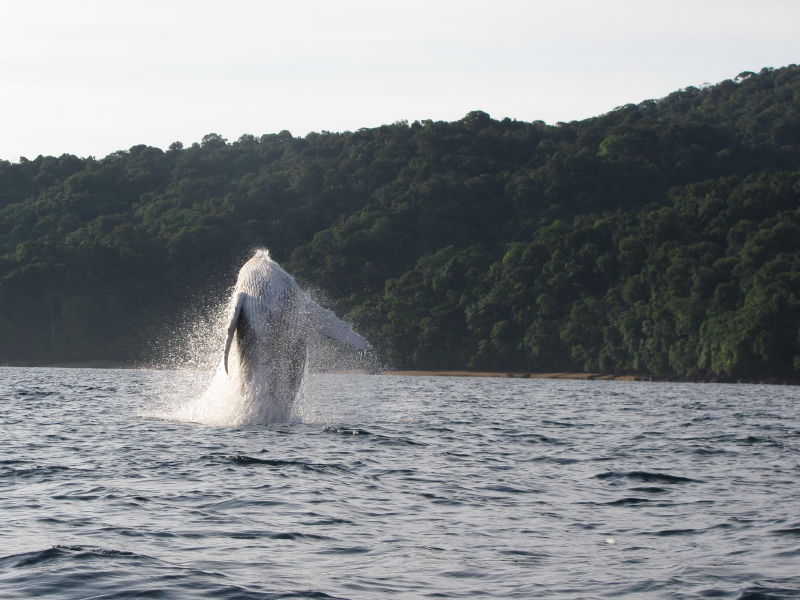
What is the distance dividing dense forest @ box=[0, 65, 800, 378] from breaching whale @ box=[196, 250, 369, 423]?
5973cm

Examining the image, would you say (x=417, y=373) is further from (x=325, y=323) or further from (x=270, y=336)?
(x=270, y=336)

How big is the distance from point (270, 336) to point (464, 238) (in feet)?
358

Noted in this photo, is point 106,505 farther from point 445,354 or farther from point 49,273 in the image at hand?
point 49,273

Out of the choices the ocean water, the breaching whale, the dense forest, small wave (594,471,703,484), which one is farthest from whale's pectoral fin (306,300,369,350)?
the dense forest

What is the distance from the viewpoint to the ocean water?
8477mm

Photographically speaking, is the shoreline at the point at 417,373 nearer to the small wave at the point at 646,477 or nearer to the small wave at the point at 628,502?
the small wave at the point at 646,477

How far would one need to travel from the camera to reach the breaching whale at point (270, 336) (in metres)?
19.1

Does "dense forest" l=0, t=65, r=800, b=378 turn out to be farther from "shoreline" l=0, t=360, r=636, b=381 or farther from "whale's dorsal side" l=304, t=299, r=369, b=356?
"whale's dorsal side" l=304, t=299, r=369, b=356

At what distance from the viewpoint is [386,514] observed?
11477mm

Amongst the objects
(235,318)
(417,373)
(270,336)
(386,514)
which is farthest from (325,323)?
(417,373)

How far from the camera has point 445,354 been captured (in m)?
98.2

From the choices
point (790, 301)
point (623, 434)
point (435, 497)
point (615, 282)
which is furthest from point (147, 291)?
point (435, 497)

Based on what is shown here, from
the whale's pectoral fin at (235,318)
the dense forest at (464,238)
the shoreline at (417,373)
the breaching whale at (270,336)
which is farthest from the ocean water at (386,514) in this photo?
the shoreline at (417,373)

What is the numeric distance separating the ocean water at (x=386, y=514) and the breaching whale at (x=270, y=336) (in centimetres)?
88
